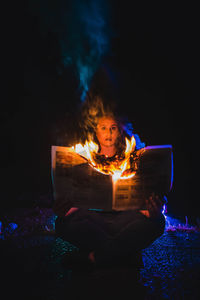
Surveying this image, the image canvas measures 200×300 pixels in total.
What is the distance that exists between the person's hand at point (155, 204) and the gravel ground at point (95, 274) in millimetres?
408

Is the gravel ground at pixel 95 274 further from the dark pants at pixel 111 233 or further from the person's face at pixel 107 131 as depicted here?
the person's face at pixel 107 131

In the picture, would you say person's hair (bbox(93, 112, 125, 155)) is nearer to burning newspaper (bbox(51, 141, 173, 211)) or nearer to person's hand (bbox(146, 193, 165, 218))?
burning newspaper (bbox(51, 141, 173, 211))

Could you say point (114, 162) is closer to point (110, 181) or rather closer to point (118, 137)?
point (118, 137)

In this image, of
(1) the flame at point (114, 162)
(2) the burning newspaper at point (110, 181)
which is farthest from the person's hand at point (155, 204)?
(1) the flame at point (114, 162)

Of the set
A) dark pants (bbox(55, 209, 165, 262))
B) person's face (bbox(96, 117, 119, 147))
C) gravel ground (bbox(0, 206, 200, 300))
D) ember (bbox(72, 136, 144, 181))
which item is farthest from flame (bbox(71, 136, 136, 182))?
gravel ground (bbox(0, 206, 200, 300))

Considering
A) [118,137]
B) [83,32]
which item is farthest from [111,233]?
[83,32]

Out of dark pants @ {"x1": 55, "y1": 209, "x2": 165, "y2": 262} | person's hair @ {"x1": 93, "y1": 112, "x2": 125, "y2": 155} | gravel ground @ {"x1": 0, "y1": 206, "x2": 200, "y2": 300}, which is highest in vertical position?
person's hair @ {"x1": 93, "y1": 112, "x2": 125, "y2": 155}

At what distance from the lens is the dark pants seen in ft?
4.48

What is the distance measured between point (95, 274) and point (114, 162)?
2.78 feet

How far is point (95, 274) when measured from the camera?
1.35 meters

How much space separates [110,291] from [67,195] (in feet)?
2.00

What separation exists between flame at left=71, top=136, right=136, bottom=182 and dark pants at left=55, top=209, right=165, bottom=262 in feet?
1.02

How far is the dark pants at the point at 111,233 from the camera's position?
53.7 inches

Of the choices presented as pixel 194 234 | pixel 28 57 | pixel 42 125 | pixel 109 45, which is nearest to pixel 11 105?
pixel 42 125
